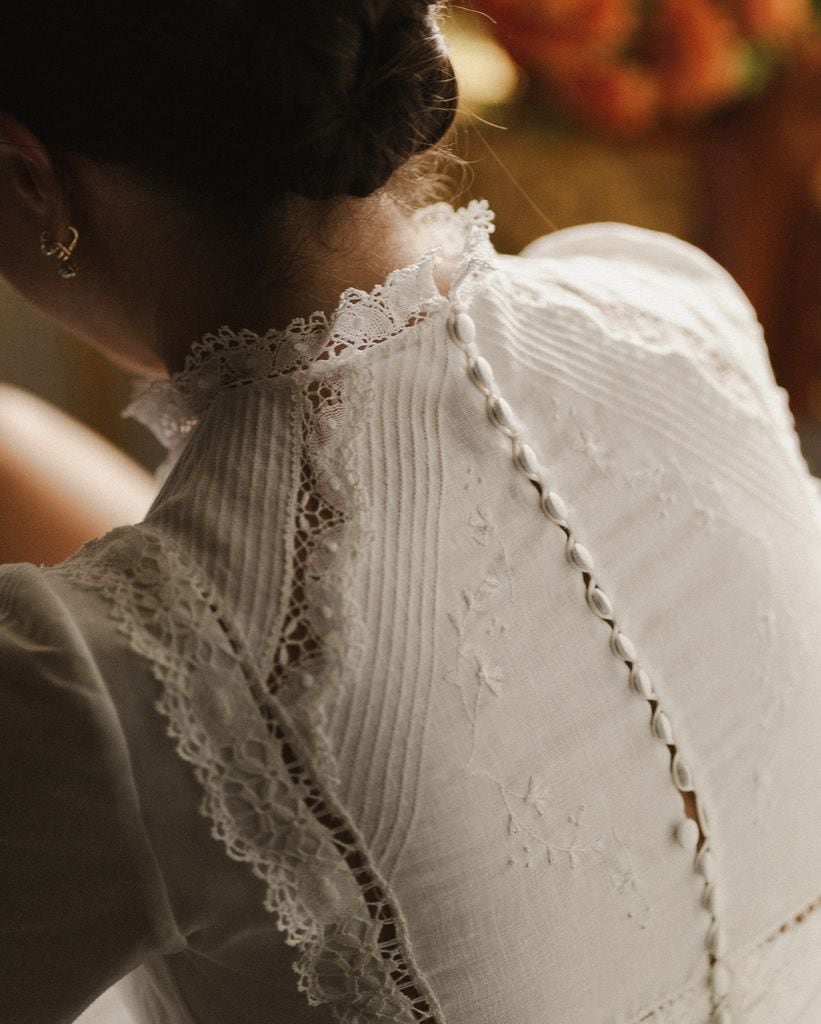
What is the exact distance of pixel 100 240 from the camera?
2.13 ft

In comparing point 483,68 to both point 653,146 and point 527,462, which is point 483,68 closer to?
point 653,146

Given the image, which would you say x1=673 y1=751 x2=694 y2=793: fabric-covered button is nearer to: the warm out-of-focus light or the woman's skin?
the woman's skin

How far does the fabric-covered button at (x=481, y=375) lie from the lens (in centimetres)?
60

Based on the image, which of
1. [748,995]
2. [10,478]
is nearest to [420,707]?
[748,995]

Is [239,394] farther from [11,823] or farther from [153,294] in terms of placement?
[11,823]

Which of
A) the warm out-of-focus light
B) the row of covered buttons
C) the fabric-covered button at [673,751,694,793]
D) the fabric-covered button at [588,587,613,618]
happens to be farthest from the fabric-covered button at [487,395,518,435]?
the warm out-of-focus light

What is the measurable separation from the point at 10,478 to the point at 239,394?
0.48 metres

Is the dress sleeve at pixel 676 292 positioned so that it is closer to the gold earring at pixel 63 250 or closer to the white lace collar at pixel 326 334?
the white lace collar at pixel 326 334

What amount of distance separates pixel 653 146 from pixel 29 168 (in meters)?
1.55

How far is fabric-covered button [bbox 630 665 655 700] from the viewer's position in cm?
58

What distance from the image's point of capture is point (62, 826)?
50 cm

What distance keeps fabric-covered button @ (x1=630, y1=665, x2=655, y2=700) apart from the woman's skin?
0.27m

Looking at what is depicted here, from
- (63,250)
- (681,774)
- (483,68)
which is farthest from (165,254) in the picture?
(483,68)

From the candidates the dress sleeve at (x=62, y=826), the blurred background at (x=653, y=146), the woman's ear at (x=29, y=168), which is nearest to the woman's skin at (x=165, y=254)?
the woman's ear at (x=29, y=168)
